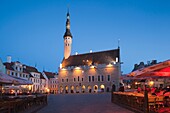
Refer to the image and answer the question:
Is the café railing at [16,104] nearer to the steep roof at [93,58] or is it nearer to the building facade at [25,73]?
the building facade at [25,73]

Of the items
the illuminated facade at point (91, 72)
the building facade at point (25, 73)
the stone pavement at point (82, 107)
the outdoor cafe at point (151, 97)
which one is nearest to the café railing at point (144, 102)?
the outdoor cafe at point (151, 97)

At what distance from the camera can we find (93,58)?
7150 centimetres

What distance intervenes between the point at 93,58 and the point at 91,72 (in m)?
5.59

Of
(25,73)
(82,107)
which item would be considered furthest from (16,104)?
(25,73)

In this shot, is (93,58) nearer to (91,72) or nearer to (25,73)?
(91,72)

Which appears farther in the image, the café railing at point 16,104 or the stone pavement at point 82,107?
the stone pavement at point 82,107

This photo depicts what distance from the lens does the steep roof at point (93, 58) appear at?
67.7m

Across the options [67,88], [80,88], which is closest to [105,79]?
[80,88]

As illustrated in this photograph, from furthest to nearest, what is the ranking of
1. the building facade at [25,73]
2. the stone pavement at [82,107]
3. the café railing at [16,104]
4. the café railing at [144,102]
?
the building facade at [25,73] < the stone pavement at [82,107] < the café railing at [144,102] < the café railing at [16,104]

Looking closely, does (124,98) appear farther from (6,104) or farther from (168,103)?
(6,104)

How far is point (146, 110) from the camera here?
9.80 meters

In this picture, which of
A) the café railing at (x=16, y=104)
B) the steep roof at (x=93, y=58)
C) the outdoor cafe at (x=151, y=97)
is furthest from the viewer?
the steep roof at (x=93, y=58)

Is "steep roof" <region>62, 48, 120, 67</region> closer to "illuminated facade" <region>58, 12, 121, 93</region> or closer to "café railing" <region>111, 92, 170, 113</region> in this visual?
"illuminated facade" <region>58, 12, 121, 93</region>

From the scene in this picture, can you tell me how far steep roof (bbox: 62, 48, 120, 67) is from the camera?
222 ft
